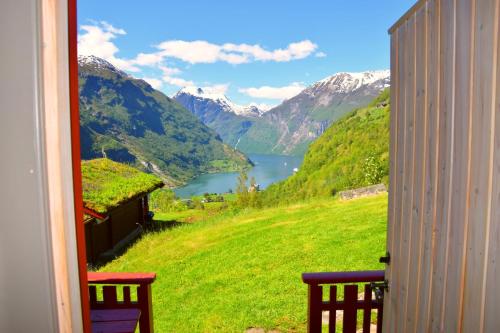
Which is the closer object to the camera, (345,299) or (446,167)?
(446,167)

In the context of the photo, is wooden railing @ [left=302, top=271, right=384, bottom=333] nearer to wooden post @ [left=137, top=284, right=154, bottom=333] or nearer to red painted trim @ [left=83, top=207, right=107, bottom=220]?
wooden post @ [left=137, top=284, right=154, bottom=333]

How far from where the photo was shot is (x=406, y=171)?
1.91 meters

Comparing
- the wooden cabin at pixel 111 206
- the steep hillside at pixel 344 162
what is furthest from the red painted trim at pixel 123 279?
the steep hillside at pixel 344 162

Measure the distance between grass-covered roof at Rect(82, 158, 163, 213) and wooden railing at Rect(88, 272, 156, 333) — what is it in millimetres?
9640

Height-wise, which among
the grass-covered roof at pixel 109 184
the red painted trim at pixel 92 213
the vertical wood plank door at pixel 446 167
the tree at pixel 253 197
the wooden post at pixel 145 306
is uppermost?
the vertical wood plank door at pixel 446 167

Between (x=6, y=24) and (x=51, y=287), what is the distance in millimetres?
768

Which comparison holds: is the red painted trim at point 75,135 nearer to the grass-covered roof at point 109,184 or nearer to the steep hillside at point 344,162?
the grass-covered roof at point 109,184

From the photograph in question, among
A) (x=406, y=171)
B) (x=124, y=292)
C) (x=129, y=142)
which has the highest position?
(x=406, y=171)

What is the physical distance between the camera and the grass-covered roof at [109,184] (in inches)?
482

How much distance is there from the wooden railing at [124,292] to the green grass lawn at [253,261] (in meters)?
2.80

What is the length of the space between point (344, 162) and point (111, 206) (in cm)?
2420

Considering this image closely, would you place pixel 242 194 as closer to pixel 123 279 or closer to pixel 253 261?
pixel 253 261

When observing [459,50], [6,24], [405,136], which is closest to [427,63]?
[459,50]

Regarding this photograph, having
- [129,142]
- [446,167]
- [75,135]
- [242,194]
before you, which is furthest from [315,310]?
[129,142]
